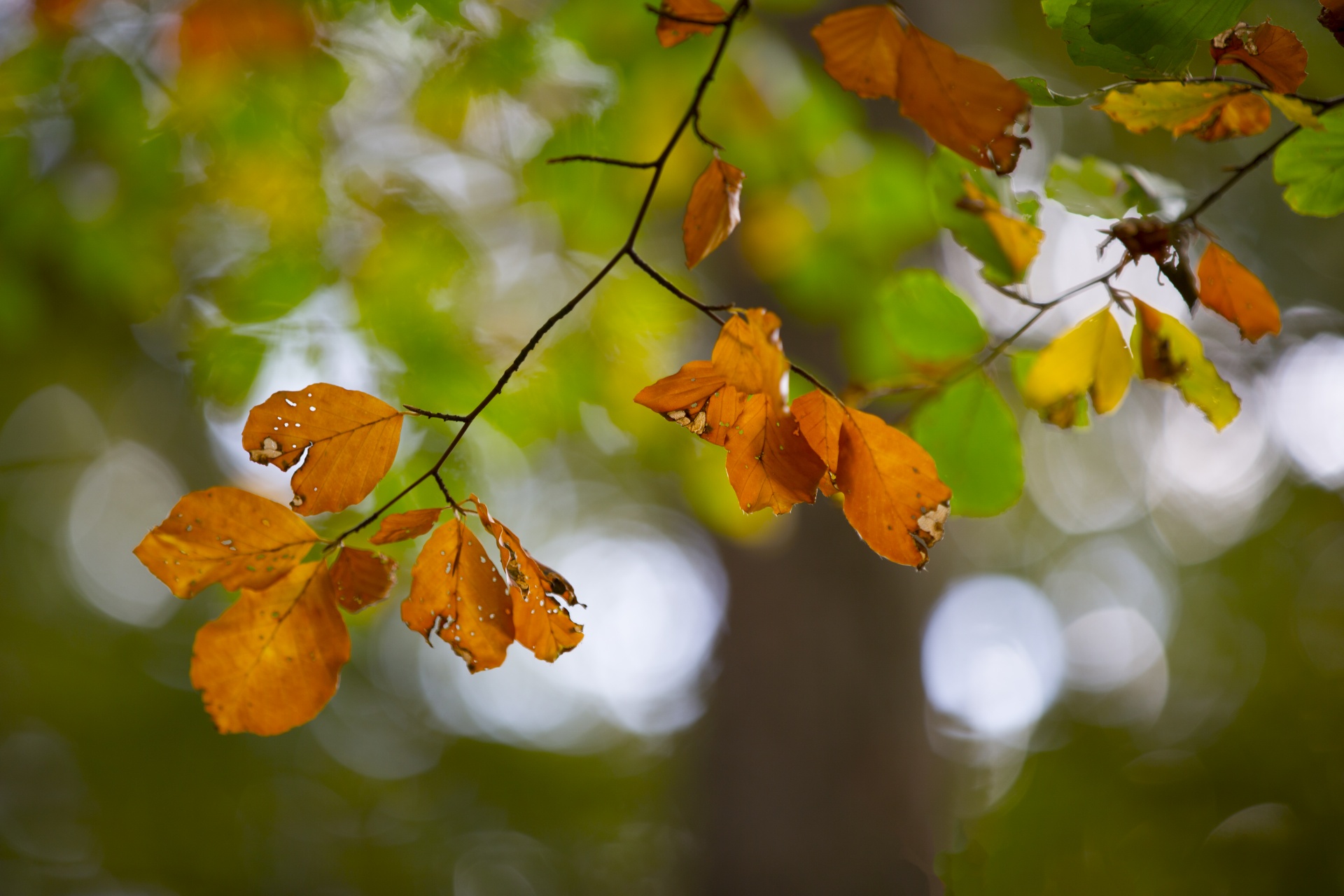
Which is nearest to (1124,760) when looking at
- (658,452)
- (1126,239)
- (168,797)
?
(658,452)

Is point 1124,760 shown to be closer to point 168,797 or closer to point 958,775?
point 958,775

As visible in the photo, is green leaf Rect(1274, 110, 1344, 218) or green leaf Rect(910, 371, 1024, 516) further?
green leaf Rect(910, 371, 1024, 516)

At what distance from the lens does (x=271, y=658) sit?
37 centimetres

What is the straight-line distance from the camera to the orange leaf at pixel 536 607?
37cm

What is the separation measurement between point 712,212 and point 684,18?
110 millimetres

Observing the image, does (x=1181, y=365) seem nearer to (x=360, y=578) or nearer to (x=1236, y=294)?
(x=1236, y=294)

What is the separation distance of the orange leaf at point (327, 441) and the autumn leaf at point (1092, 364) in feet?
1.27

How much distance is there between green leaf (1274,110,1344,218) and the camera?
0.40m

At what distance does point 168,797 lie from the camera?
11.7ft

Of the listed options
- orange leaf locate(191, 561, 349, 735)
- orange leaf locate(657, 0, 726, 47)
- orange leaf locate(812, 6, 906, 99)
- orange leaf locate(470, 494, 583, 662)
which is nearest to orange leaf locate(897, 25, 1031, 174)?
orange leaf locate(812, 6, 906, 99)

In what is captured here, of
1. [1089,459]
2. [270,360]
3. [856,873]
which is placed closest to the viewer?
[270,360]

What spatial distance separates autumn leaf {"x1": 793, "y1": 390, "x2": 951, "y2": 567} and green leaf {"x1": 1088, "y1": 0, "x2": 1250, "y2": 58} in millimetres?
224

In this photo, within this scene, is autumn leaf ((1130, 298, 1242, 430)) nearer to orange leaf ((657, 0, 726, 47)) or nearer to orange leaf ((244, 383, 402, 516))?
orange leaf ((657, 0, 726, 47))

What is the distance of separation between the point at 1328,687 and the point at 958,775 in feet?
4.76
